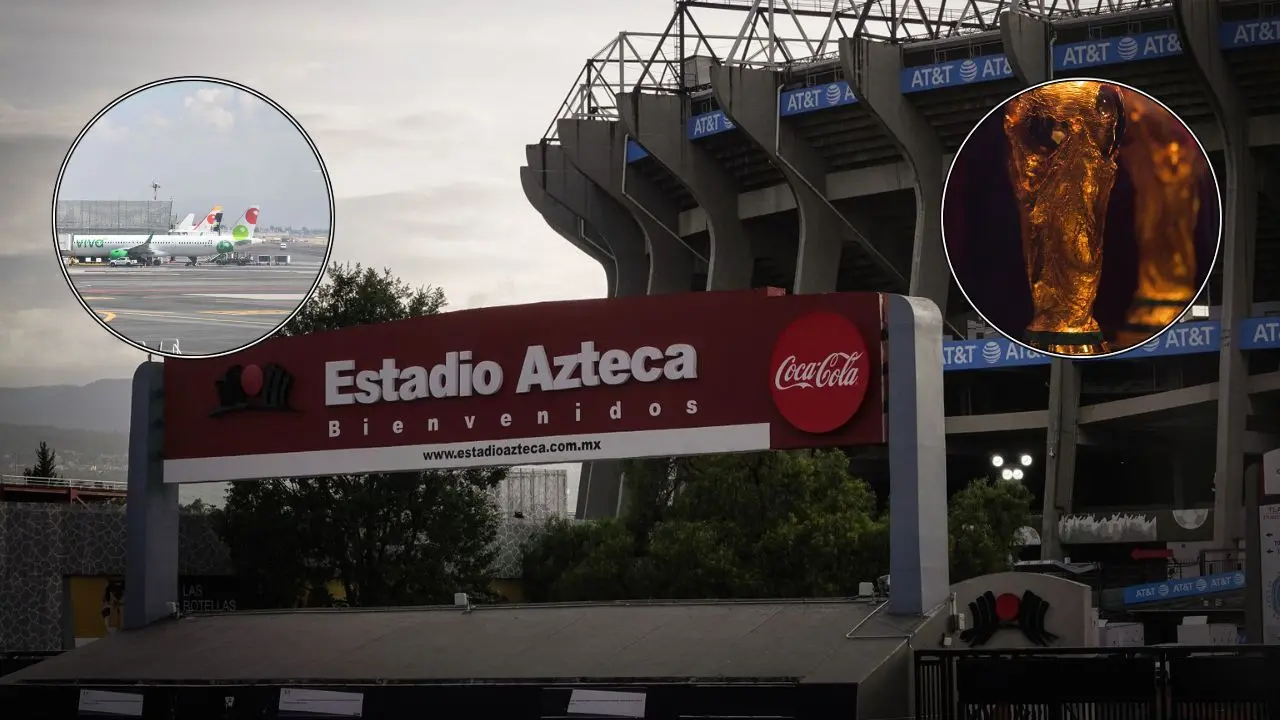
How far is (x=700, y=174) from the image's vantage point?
7369 cm

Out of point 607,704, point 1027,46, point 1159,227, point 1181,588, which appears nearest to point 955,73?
point 1027,46

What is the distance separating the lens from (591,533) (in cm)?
5350

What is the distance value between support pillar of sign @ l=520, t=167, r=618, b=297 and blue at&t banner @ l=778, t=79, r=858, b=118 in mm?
22713

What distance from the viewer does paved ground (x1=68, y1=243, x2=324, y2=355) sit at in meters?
21.5

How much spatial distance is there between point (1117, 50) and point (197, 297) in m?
45.3

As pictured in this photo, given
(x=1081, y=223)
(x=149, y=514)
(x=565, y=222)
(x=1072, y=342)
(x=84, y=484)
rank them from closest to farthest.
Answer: (x=149, y=514), (x=1072, y=342), (x=1081, y=223), (x=84, y=484), (x=565, y=222)

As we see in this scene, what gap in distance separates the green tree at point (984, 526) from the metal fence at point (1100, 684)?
26288 mm

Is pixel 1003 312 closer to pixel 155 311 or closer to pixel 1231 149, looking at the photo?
pixel 1231 149

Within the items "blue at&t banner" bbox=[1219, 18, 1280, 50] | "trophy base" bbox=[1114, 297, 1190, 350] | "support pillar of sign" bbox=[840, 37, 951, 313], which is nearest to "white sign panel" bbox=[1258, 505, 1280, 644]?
"trophy base" bbox=[1114, 297, 1190, 350]

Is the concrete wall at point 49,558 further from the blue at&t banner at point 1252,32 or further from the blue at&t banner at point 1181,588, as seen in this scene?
the blue at&t banner at point 1252,32

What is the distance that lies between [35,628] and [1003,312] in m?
26.6

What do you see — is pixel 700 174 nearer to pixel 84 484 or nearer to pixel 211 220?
pixel 84 484

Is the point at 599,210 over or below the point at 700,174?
over

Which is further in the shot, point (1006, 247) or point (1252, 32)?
point (1252, 32)
